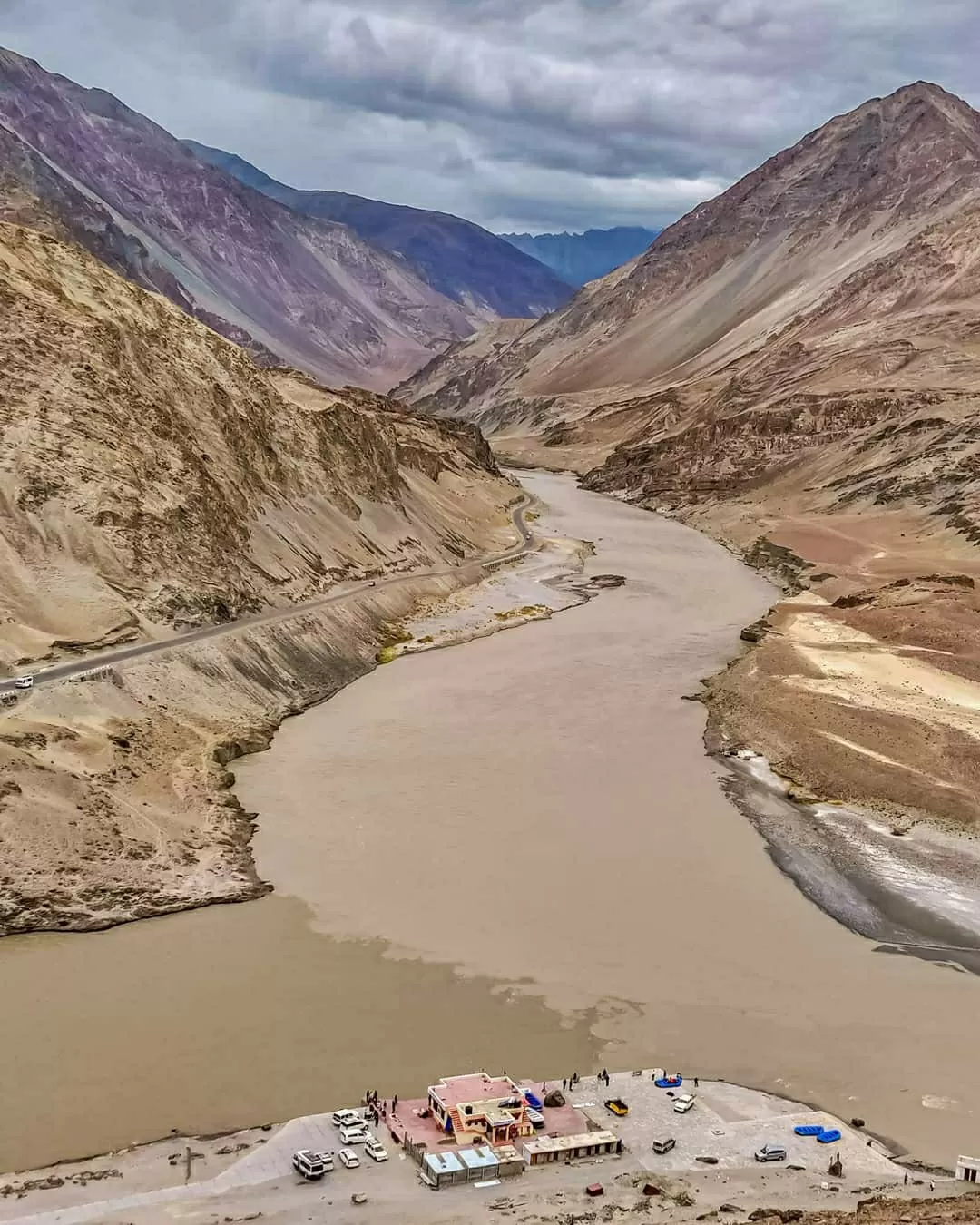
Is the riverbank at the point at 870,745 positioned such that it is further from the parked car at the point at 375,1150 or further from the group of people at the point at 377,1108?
the parked car at the point at 375,1150

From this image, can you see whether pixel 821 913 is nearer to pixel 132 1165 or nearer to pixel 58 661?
pixel 132 1165

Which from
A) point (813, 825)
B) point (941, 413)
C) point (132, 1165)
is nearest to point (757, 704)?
point (813, 825)

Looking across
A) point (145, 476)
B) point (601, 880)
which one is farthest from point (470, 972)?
point (145, 476)

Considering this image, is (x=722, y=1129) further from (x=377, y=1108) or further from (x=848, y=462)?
(x=848, y=462)

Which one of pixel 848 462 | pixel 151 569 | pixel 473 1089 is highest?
pixel 848 462

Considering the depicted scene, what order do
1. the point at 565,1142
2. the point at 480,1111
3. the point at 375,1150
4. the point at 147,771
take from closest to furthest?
the point at 375,1150, the point at 565,1142, the point at 480,1111, the point at 147,771

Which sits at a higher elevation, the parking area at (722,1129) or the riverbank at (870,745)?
the riverbank at (870,745)

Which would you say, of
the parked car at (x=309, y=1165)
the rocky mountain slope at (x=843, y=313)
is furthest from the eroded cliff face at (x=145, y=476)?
the rocky mountain slope at (x=843, y=313)
